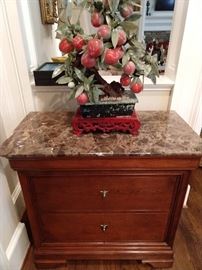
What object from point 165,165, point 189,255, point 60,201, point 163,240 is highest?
point 165,165

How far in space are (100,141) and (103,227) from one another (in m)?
0.49

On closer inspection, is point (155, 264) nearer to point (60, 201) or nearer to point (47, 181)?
point (60, 201)

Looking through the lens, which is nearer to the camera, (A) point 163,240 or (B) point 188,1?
(B) point 188,1

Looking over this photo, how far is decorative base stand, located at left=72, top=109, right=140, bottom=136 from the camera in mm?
1010

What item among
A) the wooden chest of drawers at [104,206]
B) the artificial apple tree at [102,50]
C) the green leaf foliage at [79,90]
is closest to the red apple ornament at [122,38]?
the artificial apple tree at [102,50]

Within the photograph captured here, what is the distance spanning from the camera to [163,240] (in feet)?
3.98

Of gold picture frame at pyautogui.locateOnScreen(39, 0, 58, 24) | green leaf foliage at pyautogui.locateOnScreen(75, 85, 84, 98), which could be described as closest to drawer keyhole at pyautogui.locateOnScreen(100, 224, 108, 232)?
green leaf foliage at pyautogui.locateOnScreen(75, 85, 84, 98)

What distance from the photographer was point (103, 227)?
3.76ft

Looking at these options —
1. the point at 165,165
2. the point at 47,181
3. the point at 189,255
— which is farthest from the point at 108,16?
the point at 189,255

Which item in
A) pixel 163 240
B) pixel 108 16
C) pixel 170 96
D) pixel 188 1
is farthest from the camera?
pixel 170 96

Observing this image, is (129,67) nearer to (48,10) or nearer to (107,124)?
(107,124)

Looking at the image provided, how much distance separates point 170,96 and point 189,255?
39.4 inches

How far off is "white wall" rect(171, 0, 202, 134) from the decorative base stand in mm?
447

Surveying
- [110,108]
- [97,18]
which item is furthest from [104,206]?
[97,18]
